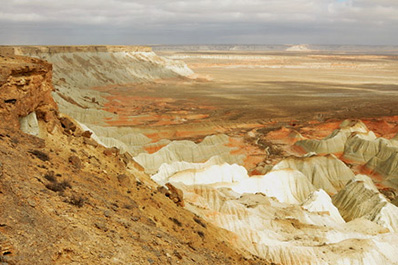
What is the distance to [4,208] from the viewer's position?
722cm

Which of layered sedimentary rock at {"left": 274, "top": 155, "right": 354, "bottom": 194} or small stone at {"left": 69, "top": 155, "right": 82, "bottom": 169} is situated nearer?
small stone at {"left": 69, "top": 155, "right": 82, "bottom": 169}

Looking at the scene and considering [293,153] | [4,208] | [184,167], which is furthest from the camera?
[293,153]

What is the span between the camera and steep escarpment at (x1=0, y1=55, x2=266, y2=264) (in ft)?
23.2

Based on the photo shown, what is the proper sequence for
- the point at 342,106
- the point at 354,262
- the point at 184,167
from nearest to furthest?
1. the point at 354,262
2. the point at 184,167
3. the point at 342,106

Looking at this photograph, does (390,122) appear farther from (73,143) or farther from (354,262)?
(73,143)

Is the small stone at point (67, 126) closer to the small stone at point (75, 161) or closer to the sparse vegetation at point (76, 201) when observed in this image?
the small stone at point (75, 161)

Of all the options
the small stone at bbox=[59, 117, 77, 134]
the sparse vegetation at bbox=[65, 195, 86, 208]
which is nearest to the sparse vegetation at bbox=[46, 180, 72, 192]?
the sparse vegetation at bbox=[65, 195, 86, 208]

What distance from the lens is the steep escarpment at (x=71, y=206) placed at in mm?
7062

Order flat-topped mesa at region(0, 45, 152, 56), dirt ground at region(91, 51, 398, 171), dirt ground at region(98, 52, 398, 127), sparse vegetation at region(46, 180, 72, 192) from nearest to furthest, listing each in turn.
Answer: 1. sparse vegetation at region(46, 180, 72, 192)
2. dirt ground at region(91, 51, 398, 171)
3. dirt ground at region(98, 52, 398, 127)
4. flat-topped mesa at region(0, 45, 152, 56)

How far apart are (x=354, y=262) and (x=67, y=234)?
528 inches

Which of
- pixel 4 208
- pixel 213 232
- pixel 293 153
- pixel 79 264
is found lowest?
pixel 293 153

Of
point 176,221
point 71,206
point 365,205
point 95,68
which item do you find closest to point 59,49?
point 95,68

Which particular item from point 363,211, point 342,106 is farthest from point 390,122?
point 363,211

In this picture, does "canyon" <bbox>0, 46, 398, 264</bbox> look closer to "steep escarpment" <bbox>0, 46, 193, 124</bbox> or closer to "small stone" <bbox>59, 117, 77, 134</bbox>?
"small stone" <bbox>59, 117, 77, 134</bbox>
